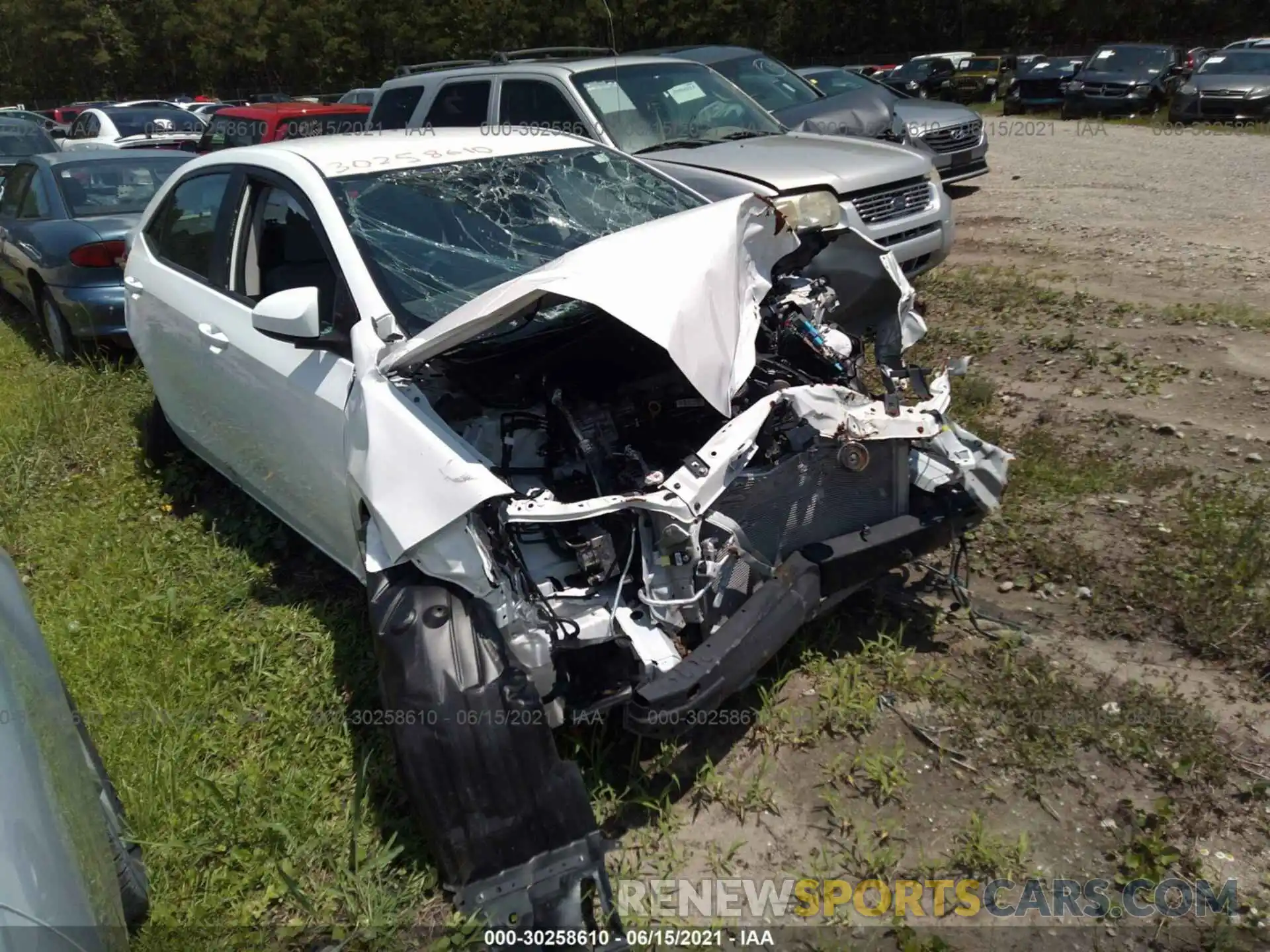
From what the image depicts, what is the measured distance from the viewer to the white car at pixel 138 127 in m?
15.4

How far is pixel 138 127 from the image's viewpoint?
16.5 meters

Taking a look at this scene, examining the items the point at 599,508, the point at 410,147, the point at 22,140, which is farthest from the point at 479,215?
the point at 22,140

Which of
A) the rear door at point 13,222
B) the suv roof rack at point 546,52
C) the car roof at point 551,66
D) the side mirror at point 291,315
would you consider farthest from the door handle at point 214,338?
the rear door at point 13,222

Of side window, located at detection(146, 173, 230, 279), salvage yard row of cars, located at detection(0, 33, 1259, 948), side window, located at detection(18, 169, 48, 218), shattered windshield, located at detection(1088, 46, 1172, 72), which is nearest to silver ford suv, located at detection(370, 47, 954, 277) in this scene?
side window, located at detection(146, 173, 230, 279)

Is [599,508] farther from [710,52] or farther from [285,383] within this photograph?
[710,52]

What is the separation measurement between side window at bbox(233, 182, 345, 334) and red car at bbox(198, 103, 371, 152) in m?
6.35

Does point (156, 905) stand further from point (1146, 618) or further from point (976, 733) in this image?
point (1146, 618)

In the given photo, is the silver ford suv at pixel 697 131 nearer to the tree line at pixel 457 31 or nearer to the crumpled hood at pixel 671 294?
the crumpled hood at pixel 671 294

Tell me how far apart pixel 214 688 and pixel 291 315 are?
151 centimetres

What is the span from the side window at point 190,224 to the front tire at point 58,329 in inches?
109

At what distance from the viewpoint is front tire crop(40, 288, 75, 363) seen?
733cm

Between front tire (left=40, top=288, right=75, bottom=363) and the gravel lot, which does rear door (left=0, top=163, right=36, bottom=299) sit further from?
the gravel lot

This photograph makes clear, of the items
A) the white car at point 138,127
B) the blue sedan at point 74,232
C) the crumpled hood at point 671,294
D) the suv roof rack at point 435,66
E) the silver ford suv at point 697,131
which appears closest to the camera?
the crumpled hood at point 671,294

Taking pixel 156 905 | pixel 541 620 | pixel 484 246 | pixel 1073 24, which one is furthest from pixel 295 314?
pixel 1073 24
